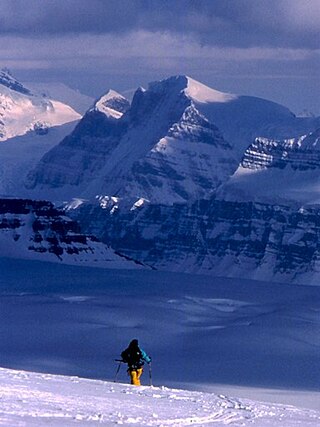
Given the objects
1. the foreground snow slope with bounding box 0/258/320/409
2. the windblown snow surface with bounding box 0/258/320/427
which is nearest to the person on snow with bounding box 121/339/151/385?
the windblown snow surface with bounding box 0/258/320/427

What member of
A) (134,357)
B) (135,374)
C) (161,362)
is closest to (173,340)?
(161,362)

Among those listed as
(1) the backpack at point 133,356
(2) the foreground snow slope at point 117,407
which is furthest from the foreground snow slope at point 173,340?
(2) the foreground snow slope at point 117,407

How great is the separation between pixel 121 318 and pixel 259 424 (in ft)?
392

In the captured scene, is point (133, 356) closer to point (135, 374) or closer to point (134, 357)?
point (134, 357)

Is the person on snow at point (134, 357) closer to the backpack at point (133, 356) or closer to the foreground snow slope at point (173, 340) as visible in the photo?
the backpack at point (133, 356)

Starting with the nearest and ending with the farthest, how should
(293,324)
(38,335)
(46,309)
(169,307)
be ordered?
(38,335) < (293,324) < (46,309) < (169,307)

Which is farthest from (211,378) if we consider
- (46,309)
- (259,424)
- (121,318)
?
(46,309)

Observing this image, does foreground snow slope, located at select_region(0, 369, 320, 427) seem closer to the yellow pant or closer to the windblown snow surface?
the windblown snow surface

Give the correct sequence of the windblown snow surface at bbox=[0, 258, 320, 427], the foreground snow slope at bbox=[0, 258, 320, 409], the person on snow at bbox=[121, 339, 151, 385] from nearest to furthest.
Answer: the windblown snow surface at bbox=[0, 258, 320, 427] < the person on snow at bbox=[121, 339, 151, 385] < the foreground snow slope at bbox=[0, 258, 320, 409]

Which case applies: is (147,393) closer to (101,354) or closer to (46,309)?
(101,354)

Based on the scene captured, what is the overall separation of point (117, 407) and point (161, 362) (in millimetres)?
62273

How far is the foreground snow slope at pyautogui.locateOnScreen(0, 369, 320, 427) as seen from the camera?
38781 mm

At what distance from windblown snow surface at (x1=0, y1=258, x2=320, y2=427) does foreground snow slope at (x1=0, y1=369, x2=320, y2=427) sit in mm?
42

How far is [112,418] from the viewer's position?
3947 centimetres
